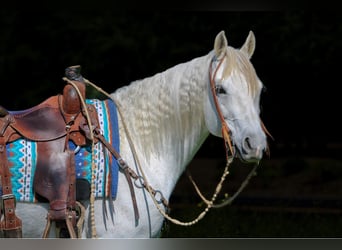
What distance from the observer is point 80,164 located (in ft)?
9.45

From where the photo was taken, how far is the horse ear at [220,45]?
9.57 ft

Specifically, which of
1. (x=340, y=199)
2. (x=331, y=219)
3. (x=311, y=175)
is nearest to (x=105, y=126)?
(x=331, y=219)

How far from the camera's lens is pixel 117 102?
3098mm

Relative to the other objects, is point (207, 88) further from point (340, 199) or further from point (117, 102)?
point (340, 199)

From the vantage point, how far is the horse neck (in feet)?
9.90

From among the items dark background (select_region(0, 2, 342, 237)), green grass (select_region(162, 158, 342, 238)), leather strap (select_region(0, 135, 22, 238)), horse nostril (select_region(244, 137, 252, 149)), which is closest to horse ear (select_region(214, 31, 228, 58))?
horse nostril (select_region(244, 137, 252, 149))

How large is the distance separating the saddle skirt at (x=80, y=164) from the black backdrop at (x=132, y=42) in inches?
167

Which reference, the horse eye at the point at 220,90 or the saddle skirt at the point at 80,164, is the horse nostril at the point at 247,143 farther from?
the saddle skirt at the point at 80,164

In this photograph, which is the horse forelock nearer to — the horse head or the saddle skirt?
the horse head

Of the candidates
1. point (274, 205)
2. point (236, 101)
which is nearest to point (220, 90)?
point (236, 101)

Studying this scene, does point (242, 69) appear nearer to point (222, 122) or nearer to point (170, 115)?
point (222, 122)

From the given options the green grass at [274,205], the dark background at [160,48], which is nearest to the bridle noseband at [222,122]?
the green grass at [274,205]

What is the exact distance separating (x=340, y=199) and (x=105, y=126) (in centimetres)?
479

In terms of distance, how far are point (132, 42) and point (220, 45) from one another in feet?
14.1
